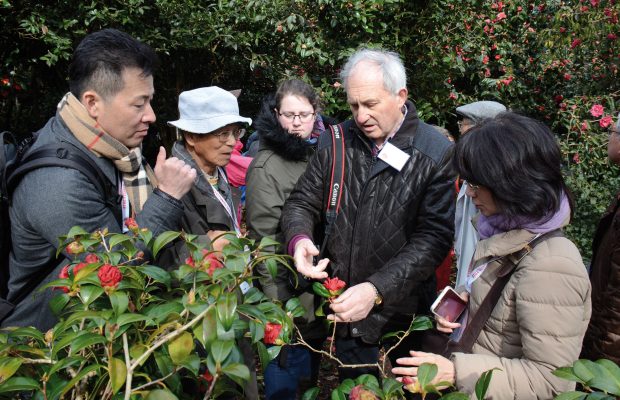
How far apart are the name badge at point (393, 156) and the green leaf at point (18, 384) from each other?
66.5 inches

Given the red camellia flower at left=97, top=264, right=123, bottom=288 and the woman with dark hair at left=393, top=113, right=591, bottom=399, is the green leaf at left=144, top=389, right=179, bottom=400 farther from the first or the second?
the woman with dark hair at left=393, top=113, right=591, bottom=399

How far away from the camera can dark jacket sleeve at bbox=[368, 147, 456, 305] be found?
7.72 feet

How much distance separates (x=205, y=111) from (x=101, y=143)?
0.64 meters

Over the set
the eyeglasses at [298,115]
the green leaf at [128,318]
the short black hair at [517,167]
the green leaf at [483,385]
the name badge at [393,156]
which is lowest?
the green leaf at [483,385]

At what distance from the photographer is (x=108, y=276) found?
126cm

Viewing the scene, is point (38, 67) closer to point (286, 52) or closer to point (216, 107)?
point (286, 52)

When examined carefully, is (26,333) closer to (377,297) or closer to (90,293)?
(90,293)

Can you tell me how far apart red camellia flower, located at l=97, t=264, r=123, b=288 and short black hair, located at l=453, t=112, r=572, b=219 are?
3.44 feet

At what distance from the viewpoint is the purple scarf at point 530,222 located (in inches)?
65.6

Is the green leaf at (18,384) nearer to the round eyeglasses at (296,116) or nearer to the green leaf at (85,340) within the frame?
the green leaf at (85,340)

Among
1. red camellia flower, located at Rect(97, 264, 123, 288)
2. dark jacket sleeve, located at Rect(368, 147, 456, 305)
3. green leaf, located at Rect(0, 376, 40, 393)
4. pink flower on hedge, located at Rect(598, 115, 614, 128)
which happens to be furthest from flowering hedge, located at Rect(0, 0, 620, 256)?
green leaf, located at Rect(0, 376, 40, 393)

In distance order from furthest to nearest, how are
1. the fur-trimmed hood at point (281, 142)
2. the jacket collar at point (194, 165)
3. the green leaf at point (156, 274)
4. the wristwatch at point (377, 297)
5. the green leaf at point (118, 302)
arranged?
the fur-trimmed hood at point (281, 142), the jacket collar at point (194, 165), the wristwatch at point (377, 297), the green leaf at point (156, 274), the green leaf at point (118, 302)

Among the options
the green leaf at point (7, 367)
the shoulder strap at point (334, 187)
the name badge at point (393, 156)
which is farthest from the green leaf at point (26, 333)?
the name badge at point (393, 156)

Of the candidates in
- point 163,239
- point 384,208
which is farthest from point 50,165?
point 384,208
